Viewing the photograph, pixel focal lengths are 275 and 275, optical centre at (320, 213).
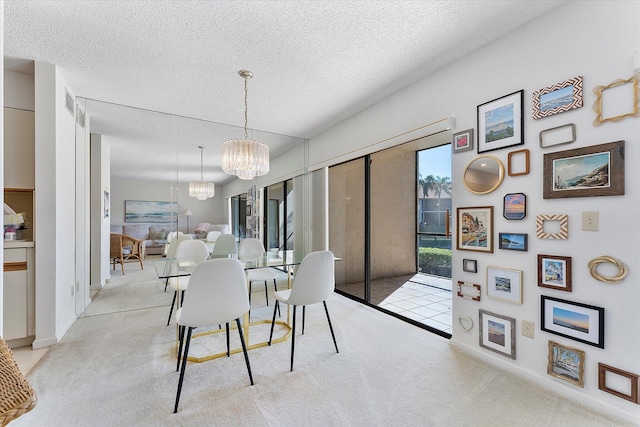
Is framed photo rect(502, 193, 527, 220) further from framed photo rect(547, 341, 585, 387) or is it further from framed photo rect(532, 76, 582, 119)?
framed photo rect(547, 341, 585, 387)

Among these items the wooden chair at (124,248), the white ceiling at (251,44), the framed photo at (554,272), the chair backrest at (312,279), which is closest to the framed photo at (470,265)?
the framed photo at (554,272)

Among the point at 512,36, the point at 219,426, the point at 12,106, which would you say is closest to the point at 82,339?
the point at 219,426

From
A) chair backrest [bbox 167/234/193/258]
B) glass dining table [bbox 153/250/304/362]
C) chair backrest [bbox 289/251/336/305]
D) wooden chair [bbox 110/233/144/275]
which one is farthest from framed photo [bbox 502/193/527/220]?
wooden chair [bbox 110/233/144/275]

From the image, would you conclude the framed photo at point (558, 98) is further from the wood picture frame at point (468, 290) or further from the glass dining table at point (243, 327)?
the glass dining table at point (243, 327)

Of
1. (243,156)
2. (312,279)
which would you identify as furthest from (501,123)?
(243,156)

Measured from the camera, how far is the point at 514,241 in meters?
2.06

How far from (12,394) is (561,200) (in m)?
2.83

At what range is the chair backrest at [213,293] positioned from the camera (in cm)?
169

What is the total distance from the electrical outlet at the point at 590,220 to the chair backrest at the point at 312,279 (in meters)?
1.66

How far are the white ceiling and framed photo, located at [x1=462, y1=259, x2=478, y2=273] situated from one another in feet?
5.84

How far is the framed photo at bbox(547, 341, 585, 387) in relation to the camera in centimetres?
172

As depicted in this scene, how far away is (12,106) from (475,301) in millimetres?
4536

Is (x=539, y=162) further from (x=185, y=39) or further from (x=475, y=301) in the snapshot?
(x=185, y=39)

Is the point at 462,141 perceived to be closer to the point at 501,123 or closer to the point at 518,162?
the point at 501,123
